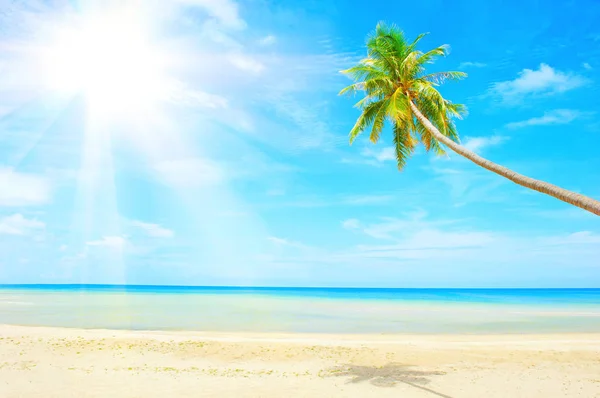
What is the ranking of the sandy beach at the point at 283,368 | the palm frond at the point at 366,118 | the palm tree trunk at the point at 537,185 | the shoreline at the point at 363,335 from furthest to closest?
1. the shoreline at the point at 363,335
2. the palm frond at the point at 366,118
3. the sandy beach at the point at 283,368
4. the palm tree trunk at the point at 537,185

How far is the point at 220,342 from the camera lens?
15.1m

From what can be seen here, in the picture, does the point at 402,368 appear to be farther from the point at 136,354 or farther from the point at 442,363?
the point at 136,354

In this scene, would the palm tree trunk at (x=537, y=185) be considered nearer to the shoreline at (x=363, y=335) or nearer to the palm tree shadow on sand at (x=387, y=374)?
the palm tree shadow on sand at (x=387, y=374)

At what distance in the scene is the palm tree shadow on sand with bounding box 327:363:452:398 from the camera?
9688 mm

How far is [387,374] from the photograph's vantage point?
1059cm

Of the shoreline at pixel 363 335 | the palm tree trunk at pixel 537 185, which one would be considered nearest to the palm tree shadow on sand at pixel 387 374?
the palm tree trunk at pixel 537 185

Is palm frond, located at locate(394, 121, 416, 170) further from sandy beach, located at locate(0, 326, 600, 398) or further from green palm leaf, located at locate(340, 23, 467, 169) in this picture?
sandy beach, located at locate(0, 326, 600, 398)

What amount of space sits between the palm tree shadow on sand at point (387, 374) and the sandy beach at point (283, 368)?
25 mm

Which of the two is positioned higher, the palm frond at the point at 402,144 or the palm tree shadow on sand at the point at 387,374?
the palm frond at the point at 402,144

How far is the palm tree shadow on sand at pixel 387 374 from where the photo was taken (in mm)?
9688

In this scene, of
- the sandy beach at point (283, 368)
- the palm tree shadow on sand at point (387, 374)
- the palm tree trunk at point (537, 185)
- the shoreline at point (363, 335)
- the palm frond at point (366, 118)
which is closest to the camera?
the palm tree trunk at point (537, 185)

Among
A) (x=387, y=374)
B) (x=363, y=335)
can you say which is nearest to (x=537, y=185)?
(x=387, y=374)

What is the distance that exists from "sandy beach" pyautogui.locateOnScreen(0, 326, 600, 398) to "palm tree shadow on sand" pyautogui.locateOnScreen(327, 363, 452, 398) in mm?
25

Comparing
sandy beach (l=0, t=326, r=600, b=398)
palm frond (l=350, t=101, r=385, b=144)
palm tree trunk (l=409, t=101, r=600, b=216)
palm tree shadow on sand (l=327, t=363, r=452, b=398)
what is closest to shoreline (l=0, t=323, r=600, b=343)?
sandy beach (l=0, t=326, r=600, b=398)
